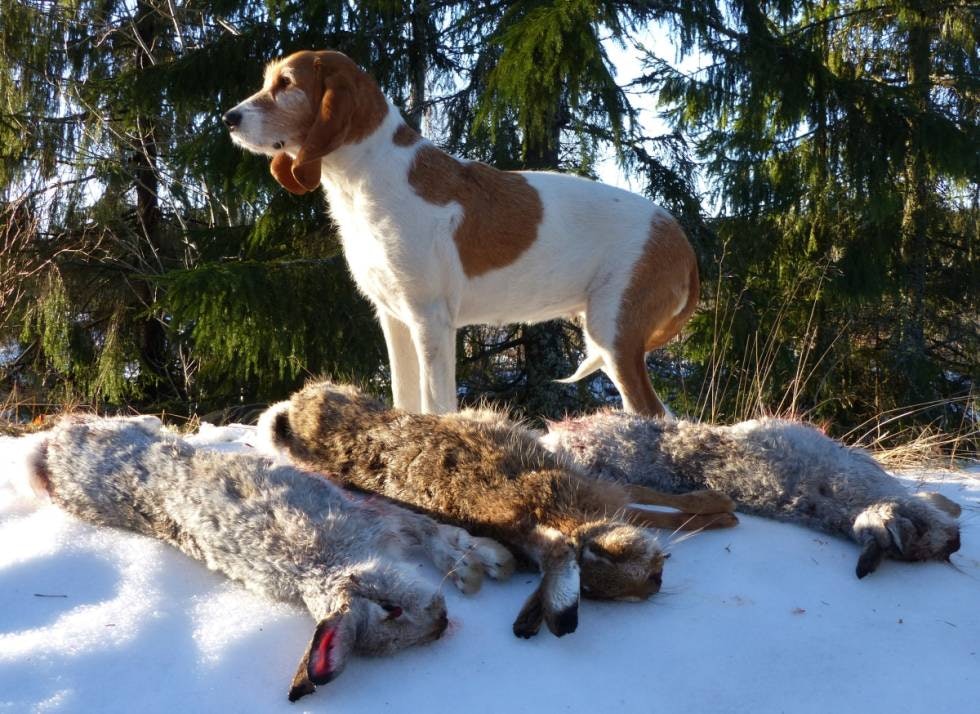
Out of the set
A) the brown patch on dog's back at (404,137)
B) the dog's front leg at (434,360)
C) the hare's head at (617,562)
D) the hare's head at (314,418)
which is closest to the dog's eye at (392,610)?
the hare's head at (617,562)

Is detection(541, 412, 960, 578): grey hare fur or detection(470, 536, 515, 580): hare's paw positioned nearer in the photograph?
detection(470, 536, 515, 580): hare's paw

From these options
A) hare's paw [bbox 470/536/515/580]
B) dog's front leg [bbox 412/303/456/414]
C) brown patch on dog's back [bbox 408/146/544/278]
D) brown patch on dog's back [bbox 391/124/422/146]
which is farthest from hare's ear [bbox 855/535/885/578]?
brown patch on dog's back [bbox 391/124/422/146]

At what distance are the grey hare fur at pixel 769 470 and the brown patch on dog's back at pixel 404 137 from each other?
5.27ft

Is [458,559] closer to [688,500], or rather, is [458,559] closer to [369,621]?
[369,621]

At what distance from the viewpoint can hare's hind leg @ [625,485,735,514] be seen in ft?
7.70

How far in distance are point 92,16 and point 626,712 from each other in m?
9.58

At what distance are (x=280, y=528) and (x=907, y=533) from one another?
1599 mm

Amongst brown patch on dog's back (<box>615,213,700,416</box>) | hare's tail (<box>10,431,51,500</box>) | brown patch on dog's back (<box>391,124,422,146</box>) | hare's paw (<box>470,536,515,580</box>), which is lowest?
hare's paw (<box>470,536,515,580</box>)

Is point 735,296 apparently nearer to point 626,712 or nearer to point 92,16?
point 626,712

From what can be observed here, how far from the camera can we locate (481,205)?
368 cm

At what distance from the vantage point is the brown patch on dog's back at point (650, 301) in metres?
3.75

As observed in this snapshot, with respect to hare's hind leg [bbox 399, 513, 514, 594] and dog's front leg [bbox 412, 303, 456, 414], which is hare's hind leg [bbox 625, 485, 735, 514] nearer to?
hare's hind leg [bbox 399, 513, 514, 594]

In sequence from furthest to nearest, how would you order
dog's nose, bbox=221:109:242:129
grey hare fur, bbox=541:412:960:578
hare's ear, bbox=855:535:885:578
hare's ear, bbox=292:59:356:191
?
hare's ear, bbox=292:59:356:191 < dog's nose, bbox=221:109:242:129 < grey hare fur, bbox=541:412:960:578 < hare's ear, bbox=855:535:885:578

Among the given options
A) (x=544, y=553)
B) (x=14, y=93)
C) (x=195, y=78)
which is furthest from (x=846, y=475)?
(x=14, y=93)
